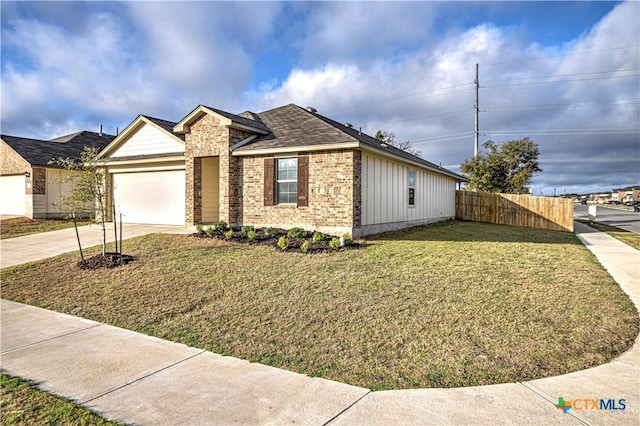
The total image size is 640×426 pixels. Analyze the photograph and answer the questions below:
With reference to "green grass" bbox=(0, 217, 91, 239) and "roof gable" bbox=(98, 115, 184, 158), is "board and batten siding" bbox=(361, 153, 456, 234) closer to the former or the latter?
"roof gable" bbox=(98, 115, 184, 158)

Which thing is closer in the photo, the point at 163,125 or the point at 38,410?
the point at 38,410

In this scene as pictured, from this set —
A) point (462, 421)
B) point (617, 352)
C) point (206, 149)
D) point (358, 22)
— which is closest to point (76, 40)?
point (206, 149)

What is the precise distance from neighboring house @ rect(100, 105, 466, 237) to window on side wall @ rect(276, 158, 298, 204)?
0.03m

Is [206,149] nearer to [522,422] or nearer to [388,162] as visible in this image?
[388,162]

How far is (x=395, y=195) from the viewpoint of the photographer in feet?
45.0

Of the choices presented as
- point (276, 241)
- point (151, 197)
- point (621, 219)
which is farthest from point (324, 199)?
point (621, 219)

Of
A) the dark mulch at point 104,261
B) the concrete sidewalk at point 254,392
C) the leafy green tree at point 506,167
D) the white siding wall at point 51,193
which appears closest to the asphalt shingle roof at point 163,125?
the white siding wall at point 51,193

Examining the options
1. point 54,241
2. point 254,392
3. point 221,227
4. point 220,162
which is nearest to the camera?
point 254,392

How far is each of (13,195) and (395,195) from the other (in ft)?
68.1

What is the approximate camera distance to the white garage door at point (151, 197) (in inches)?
584

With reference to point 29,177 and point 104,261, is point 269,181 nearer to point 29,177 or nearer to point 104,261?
point 104,261

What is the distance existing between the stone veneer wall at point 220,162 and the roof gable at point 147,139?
1856 mm

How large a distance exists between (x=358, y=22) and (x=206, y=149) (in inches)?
272

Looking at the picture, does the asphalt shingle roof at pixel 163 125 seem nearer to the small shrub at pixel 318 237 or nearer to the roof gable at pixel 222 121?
the roof gable at pixel 222 121
